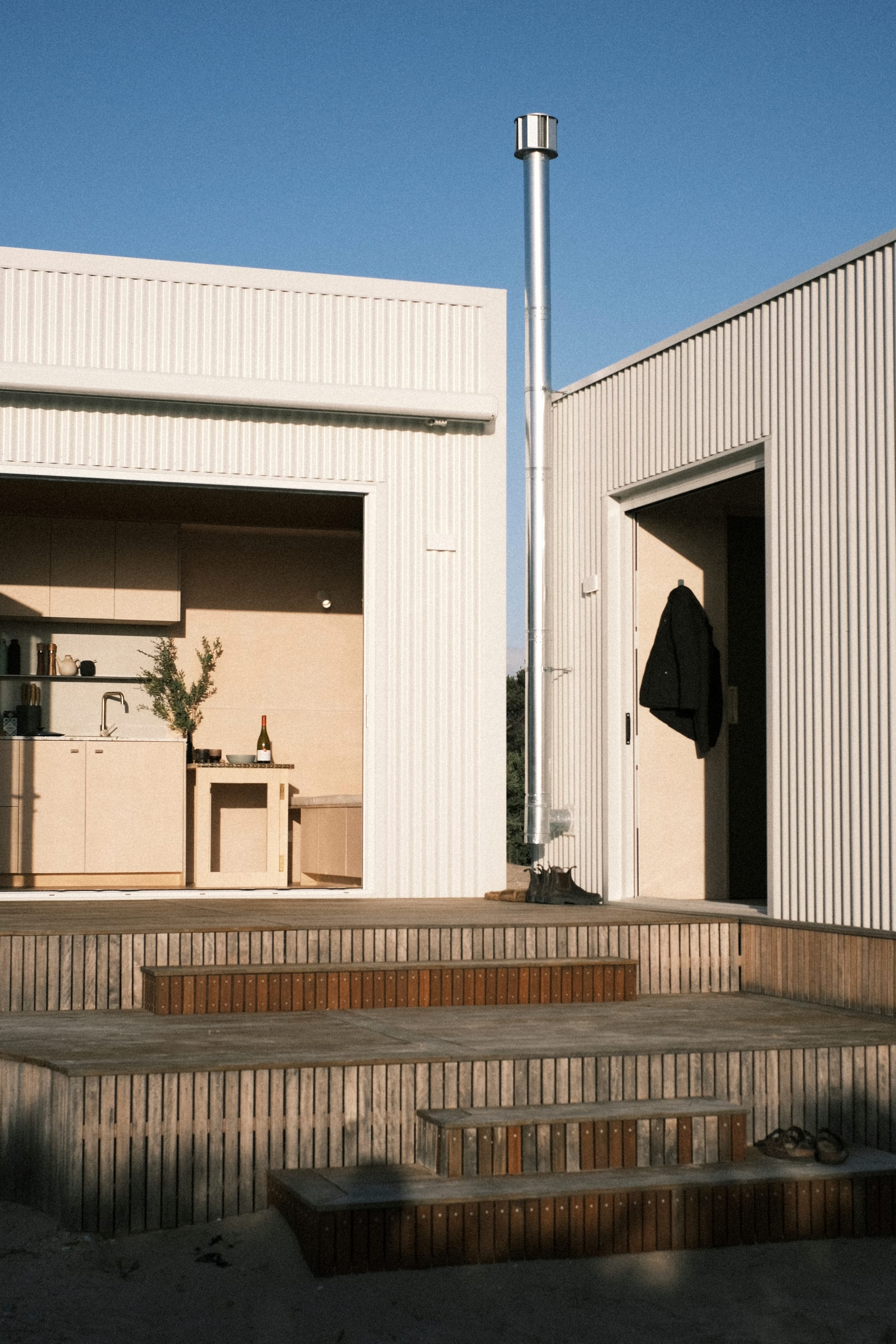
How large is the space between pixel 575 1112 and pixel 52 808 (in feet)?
20.1

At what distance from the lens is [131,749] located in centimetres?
911

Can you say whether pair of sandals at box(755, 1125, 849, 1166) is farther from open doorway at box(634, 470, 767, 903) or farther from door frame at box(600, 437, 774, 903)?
open doorway at box(634, 470, 767, 903)

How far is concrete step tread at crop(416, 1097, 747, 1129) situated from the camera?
3.44 m

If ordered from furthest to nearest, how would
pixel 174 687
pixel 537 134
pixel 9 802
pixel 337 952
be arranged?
1. pixel 174 687
2. pixel 9 802
3. pixel 537 134
4. pixel 337 952

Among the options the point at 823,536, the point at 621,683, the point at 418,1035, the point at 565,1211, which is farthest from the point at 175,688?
the point at 565,1211

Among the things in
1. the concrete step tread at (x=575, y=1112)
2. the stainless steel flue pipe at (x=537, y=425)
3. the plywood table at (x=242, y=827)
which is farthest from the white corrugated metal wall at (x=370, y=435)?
the concrete step tread at (x=575, y=1112)

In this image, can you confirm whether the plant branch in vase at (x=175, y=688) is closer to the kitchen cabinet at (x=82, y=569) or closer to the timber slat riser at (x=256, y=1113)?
the kitchen cabinet at (x=82, y=569)

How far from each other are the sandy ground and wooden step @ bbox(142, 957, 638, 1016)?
1325 millimetres

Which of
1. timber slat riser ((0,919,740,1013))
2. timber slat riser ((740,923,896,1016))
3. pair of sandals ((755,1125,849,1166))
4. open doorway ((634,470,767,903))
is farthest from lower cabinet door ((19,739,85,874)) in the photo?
pair of sandals ((755,1125,849,1166))

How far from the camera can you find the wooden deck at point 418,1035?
363cm

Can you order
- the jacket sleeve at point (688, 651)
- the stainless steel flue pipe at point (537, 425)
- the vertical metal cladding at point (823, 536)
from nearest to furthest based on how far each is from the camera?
the vertical metal cladding at point (823, 536), the jacket sleeve at point (688, 651), the stainless steel flue pipe at point (537, 425)

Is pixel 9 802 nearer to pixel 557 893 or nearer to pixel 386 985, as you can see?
pixel 557 893

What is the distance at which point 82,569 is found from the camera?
9.57m

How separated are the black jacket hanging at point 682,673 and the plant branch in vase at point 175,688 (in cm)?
379
